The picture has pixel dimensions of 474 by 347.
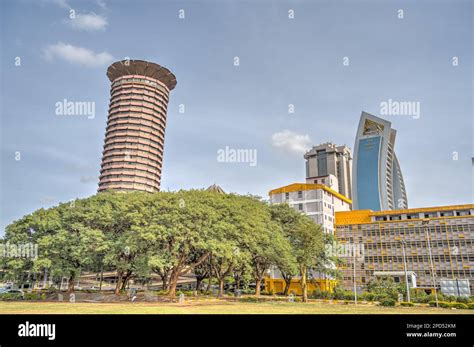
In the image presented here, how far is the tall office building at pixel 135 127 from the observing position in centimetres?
10219

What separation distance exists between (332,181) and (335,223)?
32103mm

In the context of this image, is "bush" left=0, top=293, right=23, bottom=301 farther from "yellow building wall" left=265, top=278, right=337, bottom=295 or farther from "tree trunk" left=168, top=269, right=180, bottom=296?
"yellow building wall" left=265, top=278, right=337, bottom=295

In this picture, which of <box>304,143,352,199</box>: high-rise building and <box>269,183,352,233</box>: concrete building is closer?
<box>269,183,352,233</box>: concrete building

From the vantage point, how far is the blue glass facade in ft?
415

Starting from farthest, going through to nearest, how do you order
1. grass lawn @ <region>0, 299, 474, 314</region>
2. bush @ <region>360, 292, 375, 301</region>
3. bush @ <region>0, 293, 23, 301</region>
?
bush @ <region>360, 292, 375, 301</region>
bush @ <region>0, 293, 23, 301</region>
grass lawn @ <region>0, 299, 474, 314</region>

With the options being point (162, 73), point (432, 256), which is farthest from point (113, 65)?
point (432, 256)

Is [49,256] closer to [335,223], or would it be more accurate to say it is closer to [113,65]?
[335,223]

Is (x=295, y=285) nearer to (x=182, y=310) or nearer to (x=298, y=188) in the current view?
(x=298, y=188)

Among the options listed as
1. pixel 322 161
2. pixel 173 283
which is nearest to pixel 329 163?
pixel 322 161

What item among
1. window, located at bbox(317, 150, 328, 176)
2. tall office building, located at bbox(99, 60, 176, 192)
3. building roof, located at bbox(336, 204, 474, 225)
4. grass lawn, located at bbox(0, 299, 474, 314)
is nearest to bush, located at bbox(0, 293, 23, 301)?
grass lawn, located at bbox(0, 299, 474, 314)

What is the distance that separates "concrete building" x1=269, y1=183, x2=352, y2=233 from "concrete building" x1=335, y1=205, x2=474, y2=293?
2.61 metres

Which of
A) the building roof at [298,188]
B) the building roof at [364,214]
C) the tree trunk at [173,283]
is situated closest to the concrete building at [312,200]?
the building roof at [298,188]

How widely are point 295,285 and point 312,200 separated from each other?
15.9m

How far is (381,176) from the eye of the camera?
4970 inches
